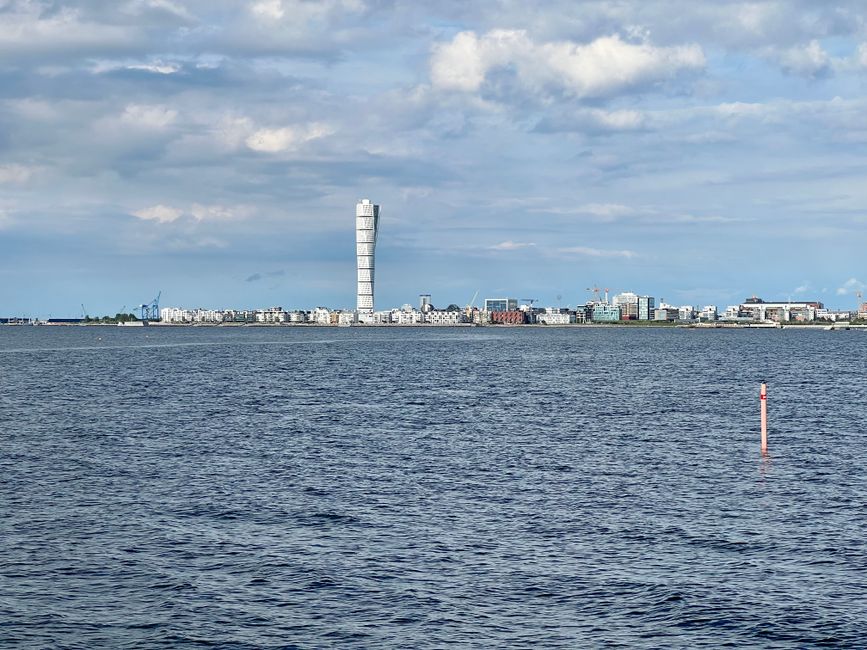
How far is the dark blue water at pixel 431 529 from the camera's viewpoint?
94.8 feet

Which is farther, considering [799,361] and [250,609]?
[799,361]

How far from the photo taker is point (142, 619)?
29031 mm

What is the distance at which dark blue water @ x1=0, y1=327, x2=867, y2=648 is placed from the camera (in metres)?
28.9

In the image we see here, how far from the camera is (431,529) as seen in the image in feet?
131

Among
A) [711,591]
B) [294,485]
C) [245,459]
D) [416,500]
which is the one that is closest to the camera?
[711,591]

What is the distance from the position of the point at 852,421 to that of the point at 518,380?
55458 millimetres

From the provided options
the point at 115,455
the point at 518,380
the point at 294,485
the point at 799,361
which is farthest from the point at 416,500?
the point at 799,361

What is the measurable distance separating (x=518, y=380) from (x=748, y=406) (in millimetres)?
40751

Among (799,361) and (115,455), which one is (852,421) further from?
(799,361)

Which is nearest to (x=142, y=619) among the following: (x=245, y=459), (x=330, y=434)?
(x=245, y=459)

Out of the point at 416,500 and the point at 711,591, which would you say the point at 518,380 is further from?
the point at 711,591

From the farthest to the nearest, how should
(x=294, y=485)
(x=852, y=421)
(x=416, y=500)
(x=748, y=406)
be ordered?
(x=748, y=406) → (x=852, y=421) → (x=294, y=485) → (x=416, y=500)

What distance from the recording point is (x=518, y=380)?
129250 millimetres

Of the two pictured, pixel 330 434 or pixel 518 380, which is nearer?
pixel 330 434
